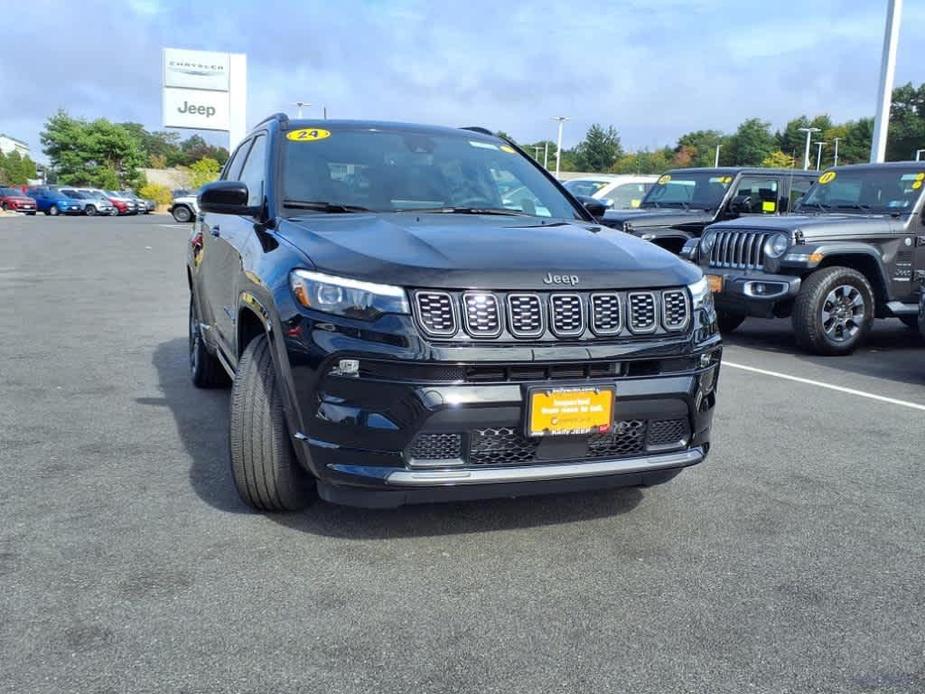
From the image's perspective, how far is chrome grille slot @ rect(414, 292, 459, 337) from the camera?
3.05 metres

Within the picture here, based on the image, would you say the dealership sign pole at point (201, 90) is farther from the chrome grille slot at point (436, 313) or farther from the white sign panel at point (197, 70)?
the chrome grille slot at point (436, 313)

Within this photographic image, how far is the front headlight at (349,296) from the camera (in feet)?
10.1

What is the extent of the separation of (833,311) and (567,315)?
6.04 meters

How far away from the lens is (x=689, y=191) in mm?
12508

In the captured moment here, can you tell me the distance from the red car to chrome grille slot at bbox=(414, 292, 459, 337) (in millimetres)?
50764

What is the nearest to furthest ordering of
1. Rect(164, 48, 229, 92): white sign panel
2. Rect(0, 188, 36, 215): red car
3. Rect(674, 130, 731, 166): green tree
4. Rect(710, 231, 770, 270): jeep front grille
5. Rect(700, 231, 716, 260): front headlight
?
Rect(710, 231, 770, 270): jeep front grille → Rect(700, 231, 716, 260): front headlight → Rect(0, 188, 36, 215): red car → Rect(164, 48, 229, 92): white sign panel → Rect(674, 130, 731, 166): green tree

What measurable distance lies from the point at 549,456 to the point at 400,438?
1.82 ft

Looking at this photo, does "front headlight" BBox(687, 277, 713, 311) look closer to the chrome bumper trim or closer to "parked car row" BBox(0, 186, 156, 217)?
the chrome bumper trim

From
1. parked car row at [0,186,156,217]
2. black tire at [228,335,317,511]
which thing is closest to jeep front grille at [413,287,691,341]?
black tire at [228,335,317,511]

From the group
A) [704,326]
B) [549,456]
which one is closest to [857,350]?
[704,326]

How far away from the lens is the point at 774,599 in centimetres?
311

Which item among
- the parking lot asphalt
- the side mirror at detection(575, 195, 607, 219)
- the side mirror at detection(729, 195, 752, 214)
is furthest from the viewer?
the side mirror at detection(729, 195, 752, 214)

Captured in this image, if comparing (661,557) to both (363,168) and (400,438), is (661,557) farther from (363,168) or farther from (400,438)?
(363,168)

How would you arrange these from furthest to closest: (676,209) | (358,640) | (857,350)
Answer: (676,209) < (857,350) < (358,640)
